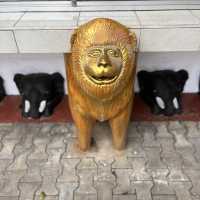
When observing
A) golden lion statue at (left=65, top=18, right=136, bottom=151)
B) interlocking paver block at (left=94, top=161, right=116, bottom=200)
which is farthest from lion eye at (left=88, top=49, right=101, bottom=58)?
interlocking paver block at (left=94, top=161, right=116, bottom=200)

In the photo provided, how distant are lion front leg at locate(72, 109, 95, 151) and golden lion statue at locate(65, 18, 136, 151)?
84mm

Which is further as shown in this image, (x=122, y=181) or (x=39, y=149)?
(x=39, y=149)

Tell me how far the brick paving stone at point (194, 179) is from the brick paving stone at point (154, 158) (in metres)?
0.13

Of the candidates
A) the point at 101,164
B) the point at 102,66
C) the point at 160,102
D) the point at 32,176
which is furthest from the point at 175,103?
the point at 32,176

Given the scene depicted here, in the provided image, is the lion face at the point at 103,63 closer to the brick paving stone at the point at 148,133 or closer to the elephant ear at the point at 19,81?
the brick paving stone at the point at 148,133

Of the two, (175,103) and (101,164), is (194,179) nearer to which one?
(101,164)

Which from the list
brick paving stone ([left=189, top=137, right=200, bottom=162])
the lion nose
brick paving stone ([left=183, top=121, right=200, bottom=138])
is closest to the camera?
the lion nose

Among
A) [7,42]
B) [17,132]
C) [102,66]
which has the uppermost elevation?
[102,66]

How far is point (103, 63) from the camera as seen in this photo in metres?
1.21

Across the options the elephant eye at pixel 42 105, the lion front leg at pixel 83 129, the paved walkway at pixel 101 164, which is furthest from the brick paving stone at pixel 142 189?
the elephant eye at pixel 42 105

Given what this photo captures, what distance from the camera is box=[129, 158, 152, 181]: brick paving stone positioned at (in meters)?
1.51

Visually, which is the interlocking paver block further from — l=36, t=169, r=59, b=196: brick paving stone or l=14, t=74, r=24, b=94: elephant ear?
l=14, t=74, r=24, b=94: elephant ear

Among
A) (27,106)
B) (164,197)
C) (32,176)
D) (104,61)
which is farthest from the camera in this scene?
(27,106)

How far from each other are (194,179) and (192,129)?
41 centimetres
